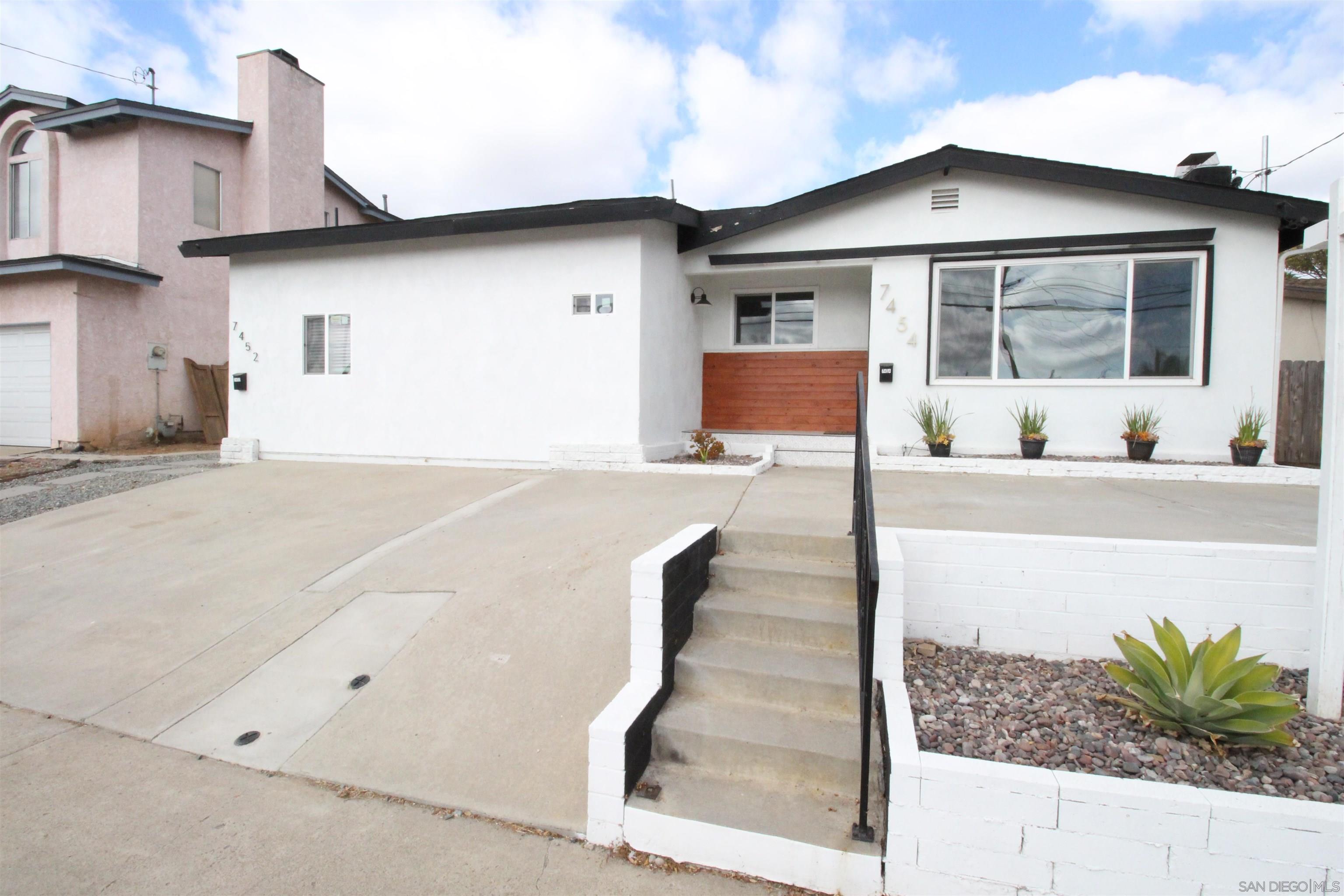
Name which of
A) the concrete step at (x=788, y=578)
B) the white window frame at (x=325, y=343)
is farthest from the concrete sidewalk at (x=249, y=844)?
the white window frame at (x=325, y=343)

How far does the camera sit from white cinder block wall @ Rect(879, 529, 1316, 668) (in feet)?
10.5

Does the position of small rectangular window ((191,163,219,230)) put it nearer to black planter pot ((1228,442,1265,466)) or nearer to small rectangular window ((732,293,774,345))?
small rectangular window ((732,293,774,345))

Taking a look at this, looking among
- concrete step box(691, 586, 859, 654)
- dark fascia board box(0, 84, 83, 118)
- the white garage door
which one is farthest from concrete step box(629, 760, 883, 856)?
dark fascia board box(0, 84, 83, 118)

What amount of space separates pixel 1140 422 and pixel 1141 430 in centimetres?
13

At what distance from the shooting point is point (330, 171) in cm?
1564

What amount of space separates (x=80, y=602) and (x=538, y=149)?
69.3 ft

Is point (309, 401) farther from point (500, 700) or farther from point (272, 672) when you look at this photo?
point (500, 700)

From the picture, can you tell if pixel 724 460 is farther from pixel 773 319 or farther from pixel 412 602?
pixel 412 602

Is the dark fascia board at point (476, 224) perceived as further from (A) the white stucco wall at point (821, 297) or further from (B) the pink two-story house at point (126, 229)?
(B) the pink two-story house at point (126, 229)

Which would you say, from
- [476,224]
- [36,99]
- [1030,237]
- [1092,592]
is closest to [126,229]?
[36,99]

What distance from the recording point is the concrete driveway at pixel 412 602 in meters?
3.04

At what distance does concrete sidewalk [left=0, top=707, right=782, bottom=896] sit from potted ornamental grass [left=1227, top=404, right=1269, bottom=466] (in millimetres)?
7434

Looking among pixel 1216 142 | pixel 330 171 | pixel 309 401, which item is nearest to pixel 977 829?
pixel 309 401

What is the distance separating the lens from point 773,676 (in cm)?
288
